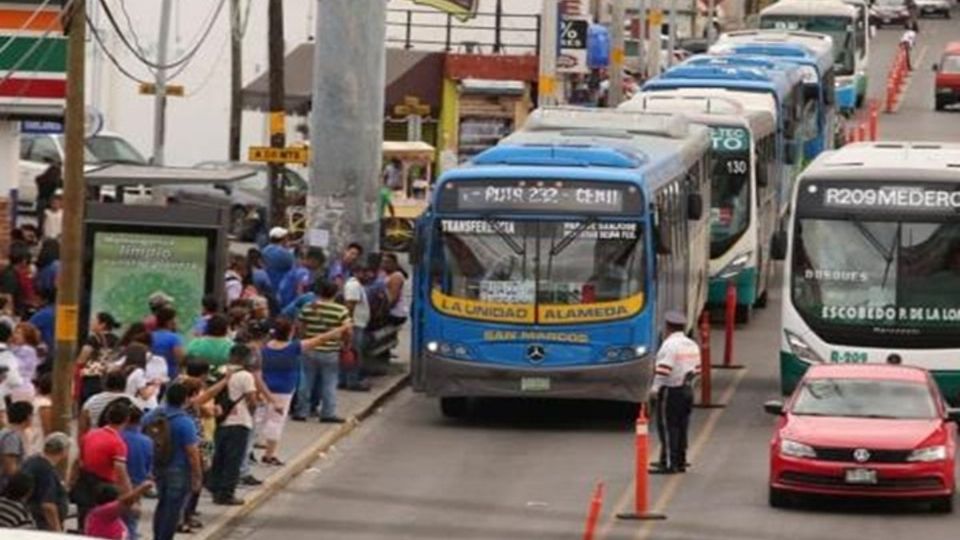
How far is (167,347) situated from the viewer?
88.0 feet

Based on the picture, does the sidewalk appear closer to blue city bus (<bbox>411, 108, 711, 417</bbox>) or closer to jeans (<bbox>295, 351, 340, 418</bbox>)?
jeans (<bbox>295, 351, 340, 418</bbox>)

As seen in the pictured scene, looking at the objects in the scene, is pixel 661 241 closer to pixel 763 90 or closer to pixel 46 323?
pixel 46 323

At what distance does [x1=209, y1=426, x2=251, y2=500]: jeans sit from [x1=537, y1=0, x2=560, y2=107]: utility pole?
24.3 meters

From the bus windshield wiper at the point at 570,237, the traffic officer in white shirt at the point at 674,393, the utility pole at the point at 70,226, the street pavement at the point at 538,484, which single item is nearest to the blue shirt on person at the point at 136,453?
the utility pole at the point at 70,226

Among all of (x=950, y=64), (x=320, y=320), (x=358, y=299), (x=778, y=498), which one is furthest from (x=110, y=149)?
(x=950, y=64)

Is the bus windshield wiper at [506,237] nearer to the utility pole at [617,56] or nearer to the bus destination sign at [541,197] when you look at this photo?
the bus destination sign at [541,197]

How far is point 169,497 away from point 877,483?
6488 millimetres

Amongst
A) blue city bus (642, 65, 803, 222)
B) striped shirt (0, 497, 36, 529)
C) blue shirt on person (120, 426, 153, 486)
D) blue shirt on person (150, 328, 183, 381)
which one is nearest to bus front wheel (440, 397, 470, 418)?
blue shirt on person (150, 328, 183, 381)

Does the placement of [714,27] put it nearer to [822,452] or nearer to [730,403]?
[730,403]

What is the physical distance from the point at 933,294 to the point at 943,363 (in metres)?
0.73

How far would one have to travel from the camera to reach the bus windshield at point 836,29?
80062 mm

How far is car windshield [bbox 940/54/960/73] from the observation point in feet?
266

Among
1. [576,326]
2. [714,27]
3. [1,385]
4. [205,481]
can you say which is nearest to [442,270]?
[576,326]

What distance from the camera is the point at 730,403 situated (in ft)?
113
